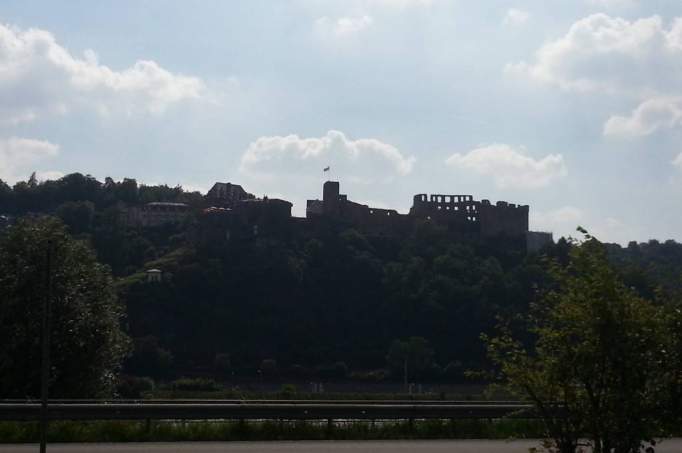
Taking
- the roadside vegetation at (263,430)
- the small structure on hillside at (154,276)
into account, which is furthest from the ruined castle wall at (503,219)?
the roadside vegetation at (263,430)

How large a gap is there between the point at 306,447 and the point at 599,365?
24.8 feet

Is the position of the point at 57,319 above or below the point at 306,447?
above

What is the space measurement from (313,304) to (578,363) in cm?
9357

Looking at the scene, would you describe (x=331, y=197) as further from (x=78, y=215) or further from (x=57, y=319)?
(x=57, y=319)

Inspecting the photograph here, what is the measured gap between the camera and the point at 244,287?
104 m

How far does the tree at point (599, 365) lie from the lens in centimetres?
973

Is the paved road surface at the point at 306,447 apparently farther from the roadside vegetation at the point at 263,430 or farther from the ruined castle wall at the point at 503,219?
the ruined castle wall at the point at 503,219

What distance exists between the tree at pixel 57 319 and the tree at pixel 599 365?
17012mm

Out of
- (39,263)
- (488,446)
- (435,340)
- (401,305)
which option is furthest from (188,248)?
(488,446)

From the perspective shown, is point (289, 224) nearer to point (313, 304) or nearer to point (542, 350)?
point (313, 304)

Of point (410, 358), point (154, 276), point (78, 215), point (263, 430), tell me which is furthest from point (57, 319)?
point (78, 215)

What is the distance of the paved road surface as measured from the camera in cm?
1530

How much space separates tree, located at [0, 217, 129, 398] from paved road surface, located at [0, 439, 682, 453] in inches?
368

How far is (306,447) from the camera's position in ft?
52.9
